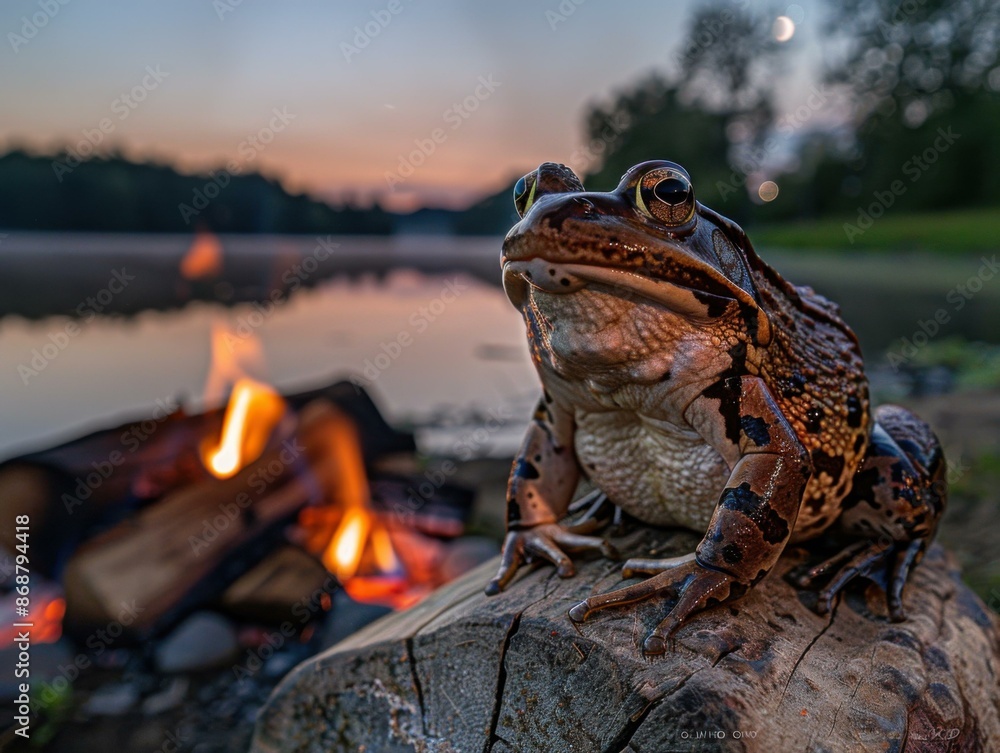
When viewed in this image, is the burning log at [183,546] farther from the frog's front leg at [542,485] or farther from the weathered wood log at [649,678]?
the frog's front leg at [542,485]

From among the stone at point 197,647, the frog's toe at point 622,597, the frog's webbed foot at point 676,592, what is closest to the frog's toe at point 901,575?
the frog's webbed foot at point 676,592

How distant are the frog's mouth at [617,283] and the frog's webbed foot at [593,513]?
892mm

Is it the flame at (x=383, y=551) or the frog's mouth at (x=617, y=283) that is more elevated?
the frog's mouth at (x=617, y=283)

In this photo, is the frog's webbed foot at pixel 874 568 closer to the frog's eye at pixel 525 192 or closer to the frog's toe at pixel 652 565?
the frog's toe at pixel 652 565

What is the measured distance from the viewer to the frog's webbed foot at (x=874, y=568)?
2.08 meters

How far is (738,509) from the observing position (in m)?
1.80

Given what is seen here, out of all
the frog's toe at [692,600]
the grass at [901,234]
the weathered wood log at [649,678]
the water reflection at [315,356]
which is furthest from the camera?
the grass at [901,234]

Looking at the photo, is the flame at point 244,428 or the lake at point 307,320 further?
the lake at point 307,320

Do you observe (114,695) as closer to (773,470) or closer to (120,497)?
(120,497)

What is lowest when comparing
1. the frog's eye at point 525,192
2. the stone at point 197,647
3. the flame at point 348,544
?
the stone at point 197,647

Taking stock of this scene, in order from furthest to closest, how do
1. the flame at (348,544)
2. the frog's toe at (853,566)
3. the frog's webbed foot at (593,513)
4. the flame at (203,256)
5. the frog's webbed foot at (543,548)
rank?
1. the flame at (203,256)
2. the flame at (348,544)
3. the frog's webbed foot at (593,513)
4. the frog's webbed foot at (543,548)
5. the frog's toe at (853,566)

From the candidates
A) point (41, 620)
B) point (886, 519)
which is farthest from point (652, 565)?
point (41, 620)

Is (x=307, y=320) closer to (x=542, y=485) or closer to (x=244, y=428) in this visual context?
(x=244, y=428)

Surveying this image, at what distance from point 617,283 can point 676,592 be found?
0.81 meters
